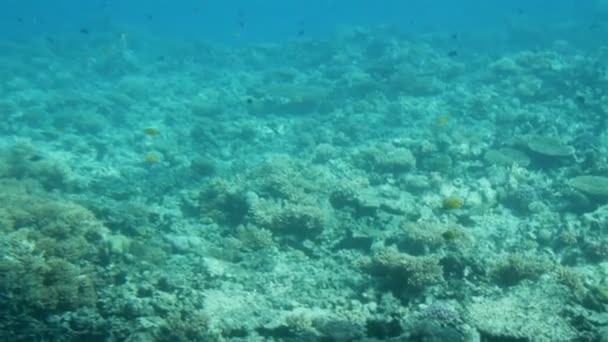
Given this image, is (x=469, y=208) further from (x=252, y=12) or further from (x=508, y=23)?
(x=252, y=12)

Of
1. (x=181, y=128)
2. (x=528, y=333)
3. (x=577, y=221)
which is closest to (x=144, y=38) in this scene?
(x=181, y=128)

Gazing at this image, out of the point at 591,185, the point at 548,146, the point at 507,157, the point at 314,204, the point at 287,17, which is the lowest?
the point at 314,204

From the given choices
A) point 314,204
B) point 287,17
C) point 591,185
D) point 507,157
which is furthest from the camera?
point 287,17

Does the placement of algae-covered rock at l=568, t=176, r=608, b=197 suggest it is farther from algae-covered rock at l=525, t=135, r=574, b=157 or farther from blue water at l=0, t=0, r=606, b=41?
blue water at l=0, t=0, r=606, b=41

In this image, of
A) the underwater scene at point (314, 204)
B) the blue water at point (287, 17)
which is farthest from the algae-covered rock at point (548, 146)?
the blue water at point (287, 17)

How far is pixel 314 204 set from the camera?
458 inches

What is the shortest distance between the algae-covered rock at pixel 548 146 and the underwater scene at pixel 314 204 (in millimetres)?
85

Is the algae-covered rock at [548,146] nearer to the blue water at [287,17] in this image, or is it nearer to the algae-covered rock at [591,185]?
the algae-covered rock at [591,185]

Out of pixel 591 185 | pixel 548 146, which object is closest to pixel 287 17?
pixel 548 146

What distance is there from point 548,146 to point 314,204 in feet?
26.6

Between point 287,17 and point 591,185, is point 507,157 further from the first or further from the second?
point 287,17

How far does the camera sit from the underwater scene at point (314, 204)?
7074 millimetres

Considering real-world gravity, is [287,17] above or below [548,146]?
above

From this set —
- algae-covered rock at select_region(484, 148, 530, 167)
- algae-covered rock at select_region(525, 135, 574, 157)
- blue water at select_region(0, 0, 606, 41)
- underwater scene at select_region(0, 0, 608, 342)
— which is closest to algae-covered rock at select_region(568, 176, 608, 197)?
underwater scene at select_region(0, 0, 608, 342)
